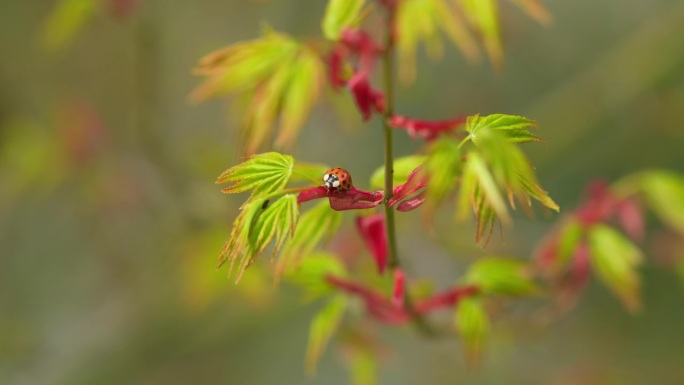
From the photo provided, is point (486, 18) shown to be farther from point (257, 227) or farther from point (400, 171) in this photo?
point (257, 227)

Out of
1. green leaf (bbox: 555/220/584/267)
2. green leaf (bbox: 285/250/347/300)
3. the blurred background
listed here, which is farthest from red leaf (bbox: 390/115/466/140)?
the blurred background

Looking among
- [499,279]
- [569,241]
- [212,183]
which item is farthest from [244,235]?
[212,183]

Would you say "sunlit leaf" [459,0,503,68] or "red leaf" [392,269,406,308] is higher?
"sunlit leaf" [459,0,503,68]

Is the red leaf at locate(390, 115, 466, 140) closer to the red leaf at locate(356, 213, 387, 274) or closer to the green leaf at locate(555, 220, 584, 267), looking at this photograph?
the red leaf at locate(356, 213, 387, 274)

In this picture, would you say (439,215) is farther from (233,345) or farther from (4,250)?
(4,250)

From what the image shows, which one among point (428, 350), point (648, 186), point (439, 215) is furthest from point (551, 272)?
point (428, 350)

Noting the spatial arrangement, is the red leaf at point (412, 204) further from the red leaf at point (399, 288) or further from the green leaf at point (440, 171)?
the red leaf at point (399, 288)
